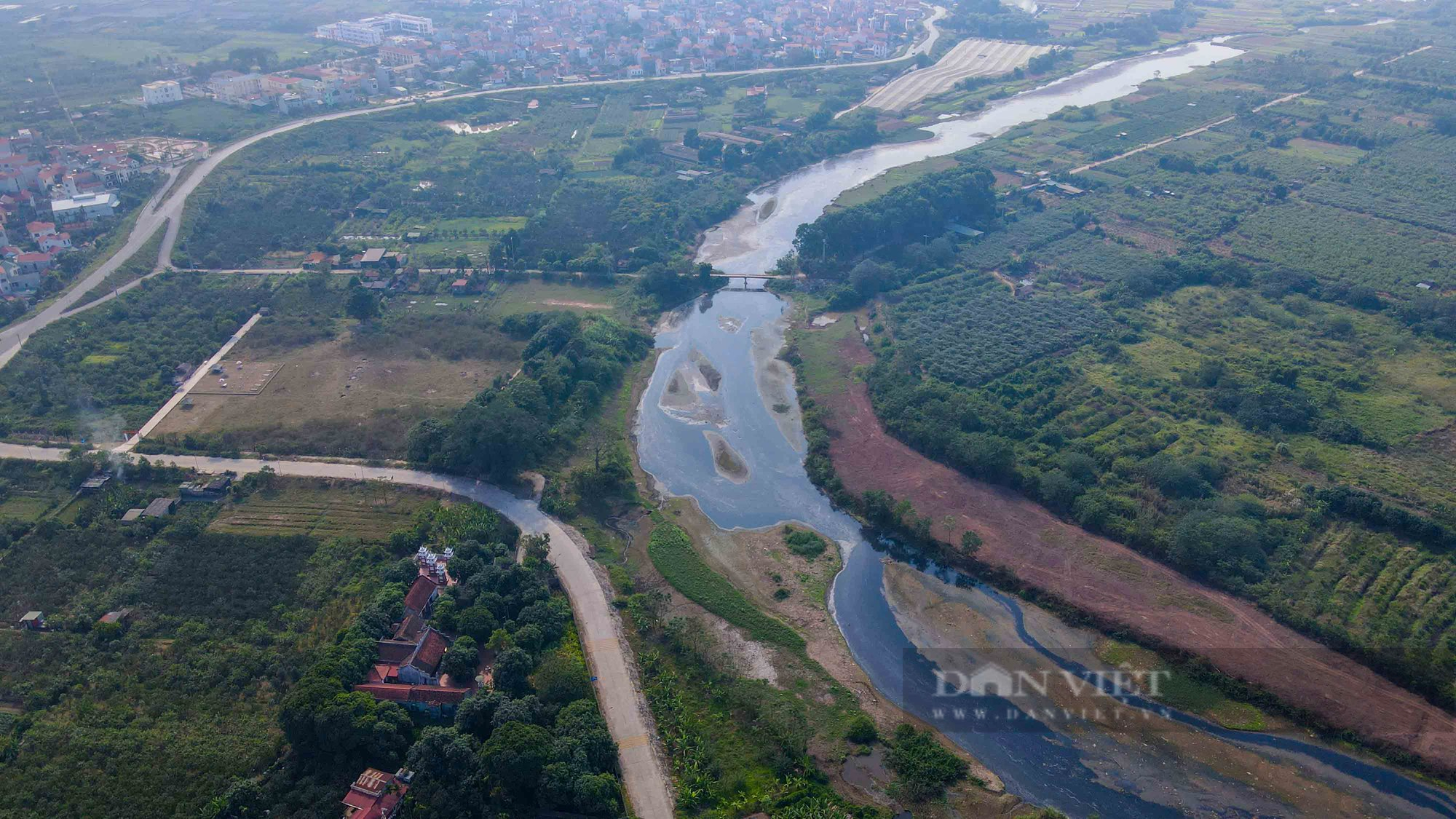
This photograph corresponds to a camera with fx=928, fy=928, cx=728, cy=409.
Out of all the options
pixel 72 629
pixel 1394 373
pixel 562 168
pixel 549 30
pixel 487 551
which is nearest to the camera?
pixel 72 629

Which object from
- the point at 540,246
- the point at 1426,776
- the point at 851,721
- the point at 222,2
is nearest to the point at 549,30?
the point at 222,2

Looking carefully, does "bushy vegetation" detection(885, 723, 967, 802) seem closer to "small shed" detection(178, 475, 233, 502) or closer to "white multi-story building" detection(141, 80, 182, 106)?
"small shed" detection(178, 475, 233, 502)

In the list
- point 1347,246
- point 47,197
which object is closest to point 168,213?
point 47,197

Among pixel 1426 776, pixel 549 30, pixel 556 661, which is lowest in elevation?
pixel 1426 776

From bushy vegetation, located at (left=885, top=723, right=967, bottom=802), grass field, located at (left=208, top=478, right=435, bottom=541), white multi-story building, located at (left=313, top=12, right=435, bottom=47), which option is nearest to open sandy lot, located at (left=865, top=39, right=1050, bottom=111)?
white multi-story building, located at (left=313, top=12, right=435, bottom=47)

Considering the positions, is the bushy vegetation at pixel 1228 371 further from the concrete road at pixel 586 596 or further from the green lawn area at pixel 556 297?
the green lawn area at pixel 556 297

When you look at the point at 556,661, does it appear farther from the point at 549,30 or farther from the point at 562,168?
the point at 549,30

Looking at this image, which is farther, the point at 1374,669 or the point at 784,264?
the point at 784,264
